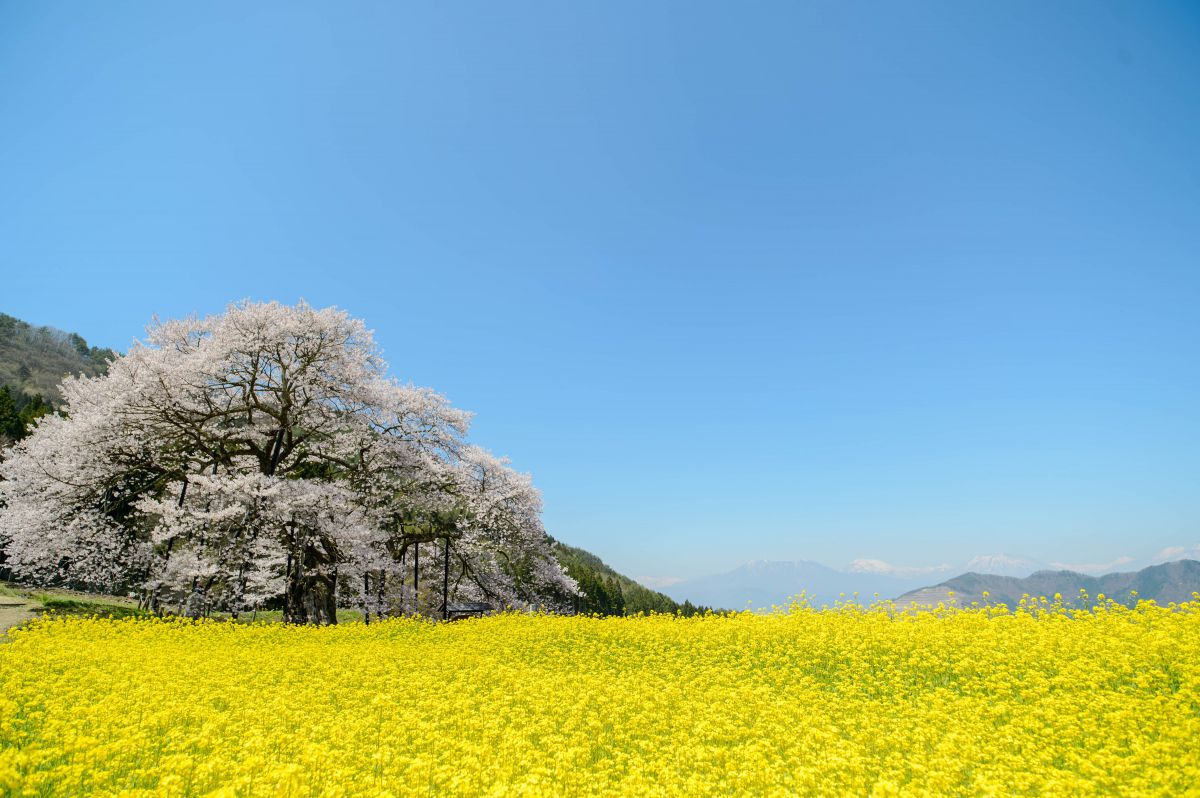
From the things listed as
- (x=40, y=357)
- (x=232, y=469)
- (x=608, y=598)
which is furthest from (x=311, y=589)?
(x=40, y=357)

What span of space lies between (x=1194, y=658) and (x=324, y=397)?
24.2 m

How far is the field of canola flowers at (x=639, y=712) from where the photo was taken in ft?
18.2

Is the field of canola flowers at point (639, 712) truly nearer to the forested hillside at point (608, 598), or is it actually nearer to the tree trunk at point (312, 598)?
the tree trunk at point (312, 598)

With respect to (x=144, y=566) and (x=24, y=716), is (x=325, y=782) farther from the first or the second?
(x=144, y=566)

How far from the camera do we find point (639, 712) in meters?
8.17

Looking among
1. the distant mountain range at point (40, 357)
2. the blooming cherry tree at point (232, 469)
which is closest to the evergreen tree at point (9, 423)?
the blooming cherry tree at point (232, 469)

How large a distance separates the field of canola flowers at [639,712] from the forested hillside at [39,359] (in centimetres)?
7724

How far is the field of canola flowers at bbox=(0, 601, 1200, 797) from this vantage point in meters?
5.54

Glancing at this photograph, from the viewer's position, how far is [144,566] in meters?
22.0

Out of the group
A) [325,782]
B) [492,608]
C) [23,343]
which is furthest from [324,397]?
[23,343]

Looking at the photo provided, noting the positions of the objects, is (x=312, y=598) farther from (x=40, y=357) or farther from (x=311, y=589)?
(x=40, y=357)

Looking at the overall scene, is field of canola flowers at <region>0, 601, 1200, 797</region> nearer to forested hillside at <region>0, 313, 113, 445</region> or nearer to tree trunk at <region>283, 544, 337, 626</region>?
tree trunk at <region>283, 544, 337, 626</region>

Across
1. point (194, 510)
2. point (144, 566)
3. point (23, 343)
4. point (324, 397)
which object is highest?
point (23, 343)

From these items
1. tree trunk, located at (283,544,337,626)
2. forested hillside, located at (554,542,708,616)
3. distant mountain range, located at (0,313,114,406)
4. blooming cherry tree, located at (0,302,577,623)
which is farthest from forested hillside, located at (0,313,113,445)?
tree trunk, located at (283,544,337,626)
